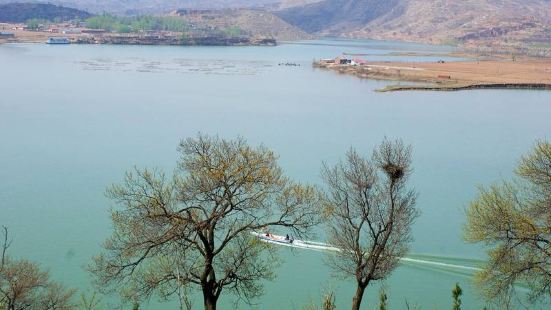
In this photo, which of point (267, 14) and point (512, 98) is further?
point (267, 14)

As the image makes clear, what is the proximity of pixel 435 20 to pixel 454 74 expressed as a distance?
7507cm

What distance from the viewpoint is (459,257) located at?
1012 centimetres

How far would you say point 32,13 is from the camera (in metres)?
104

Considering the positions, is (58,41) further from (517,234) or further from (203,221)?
(517,234)

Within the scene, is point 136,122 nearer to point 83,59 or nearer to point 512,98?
point 512,98

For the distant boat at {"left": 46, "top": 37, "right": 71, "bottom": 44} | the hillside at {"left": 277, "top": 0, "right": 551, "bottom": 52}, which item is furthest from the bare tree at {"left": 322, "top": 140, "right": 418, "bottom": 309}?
the hillside at {"left": 277, "top": 0, "right": 551, "bottom": 52}

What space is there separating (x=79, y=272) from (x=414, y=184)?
25.8 feet

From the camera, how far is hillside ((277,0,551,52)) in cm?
9350

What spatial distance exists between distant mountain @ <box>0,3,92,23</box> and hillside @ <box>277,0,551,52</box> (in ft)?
154

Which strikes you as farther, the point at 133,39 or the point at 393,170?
the point at 133,39

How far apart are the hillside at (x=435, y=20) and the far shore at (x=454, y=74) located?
37.5 metres

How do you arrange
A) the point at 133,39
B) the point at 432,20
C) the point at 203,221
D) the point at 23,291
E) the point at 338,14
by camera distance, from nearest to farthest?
1. the point at 23,291
2. the point at 203,221
3. the point at 133,39
4. the point at 432,20
5. the point at 338,14

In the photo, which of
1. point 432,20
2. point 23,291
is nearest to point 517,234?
point 23,291

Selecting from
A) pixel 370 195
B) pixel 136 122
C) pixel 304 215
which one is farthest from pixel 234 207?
pixel 136 122
